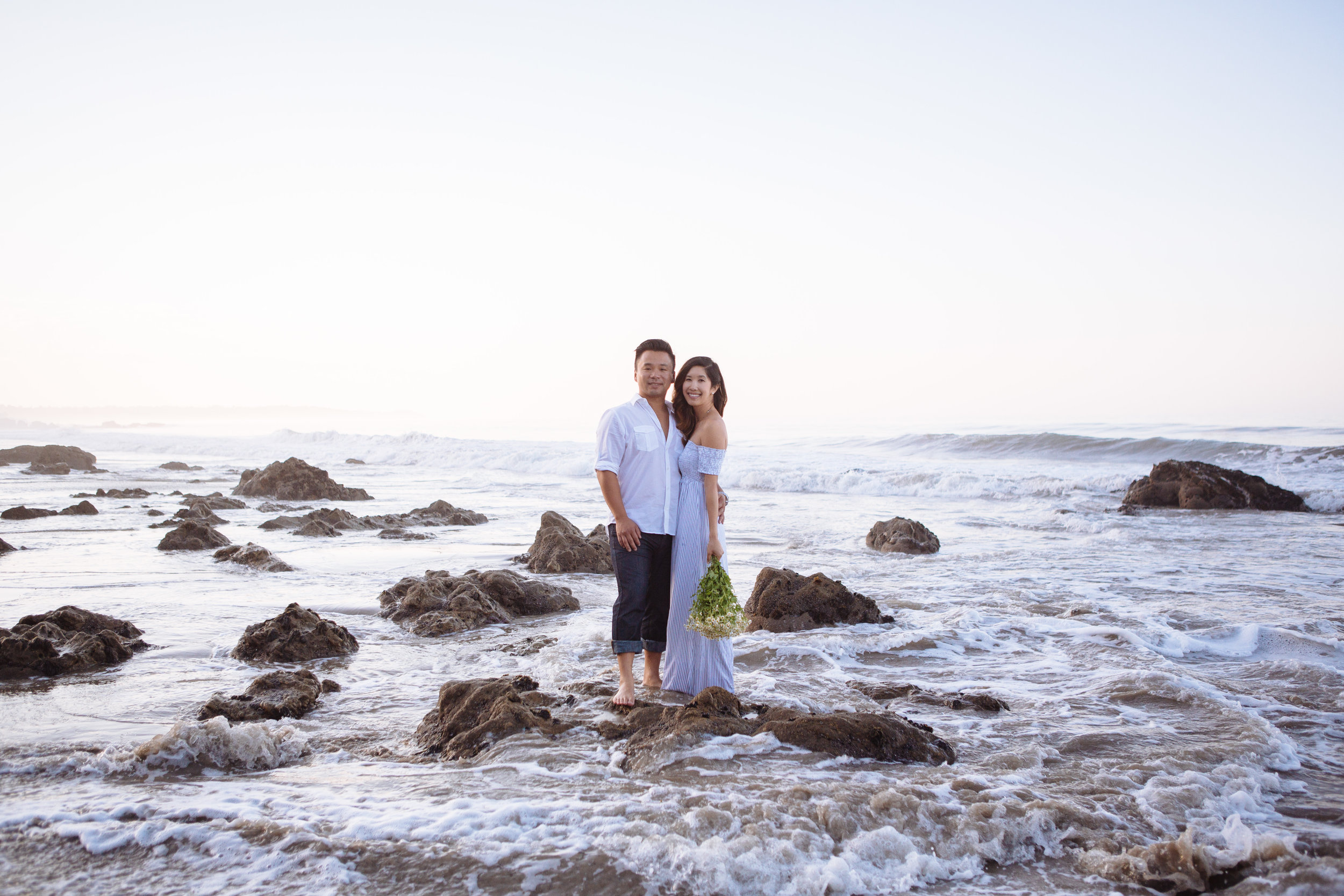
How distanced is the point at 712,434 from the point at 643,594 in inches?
41.8

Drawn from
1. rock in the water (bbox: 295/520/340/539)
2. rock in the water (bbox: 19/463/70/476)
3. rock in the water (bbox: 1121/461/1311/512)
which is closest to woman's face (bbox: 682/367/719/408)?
rock in the water (bbox: 295/520/340/539)

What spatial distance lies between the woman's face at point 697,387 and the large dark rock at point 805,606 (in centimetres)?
268

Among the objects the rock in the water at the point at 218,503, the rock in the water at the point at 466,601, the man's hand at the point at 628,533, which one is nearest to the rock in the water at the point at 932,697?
the man's hand at the point at 628,533

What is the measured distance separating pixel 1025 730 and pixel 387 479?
24.9 meters

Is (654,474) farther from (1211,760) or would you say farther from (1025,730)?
(1211,760)

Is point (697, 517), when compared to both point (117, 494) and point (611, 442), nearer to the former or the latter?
point (611, 442)

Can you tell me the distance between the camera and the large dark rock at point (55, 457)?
1030 inches

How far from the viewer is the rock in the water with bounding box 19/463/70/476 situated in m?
23.9

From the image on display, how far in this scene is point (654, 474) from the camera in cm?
471

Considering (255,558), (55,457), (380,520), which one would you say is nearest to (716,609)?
(255,558)

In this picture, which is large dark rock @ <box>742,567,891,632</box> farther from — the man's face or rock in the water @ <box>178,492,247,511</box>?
rock in the water @ <box>178,492,247,511</box>

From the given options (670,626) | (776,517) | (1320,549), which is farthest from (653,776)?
(776,517)

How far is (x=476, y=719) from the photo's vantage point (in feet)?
13.4

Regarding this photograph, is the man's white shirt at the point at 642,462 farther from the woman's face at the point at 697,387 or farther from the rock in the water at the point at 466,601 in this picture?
the rock in the water at the point at 466,601
